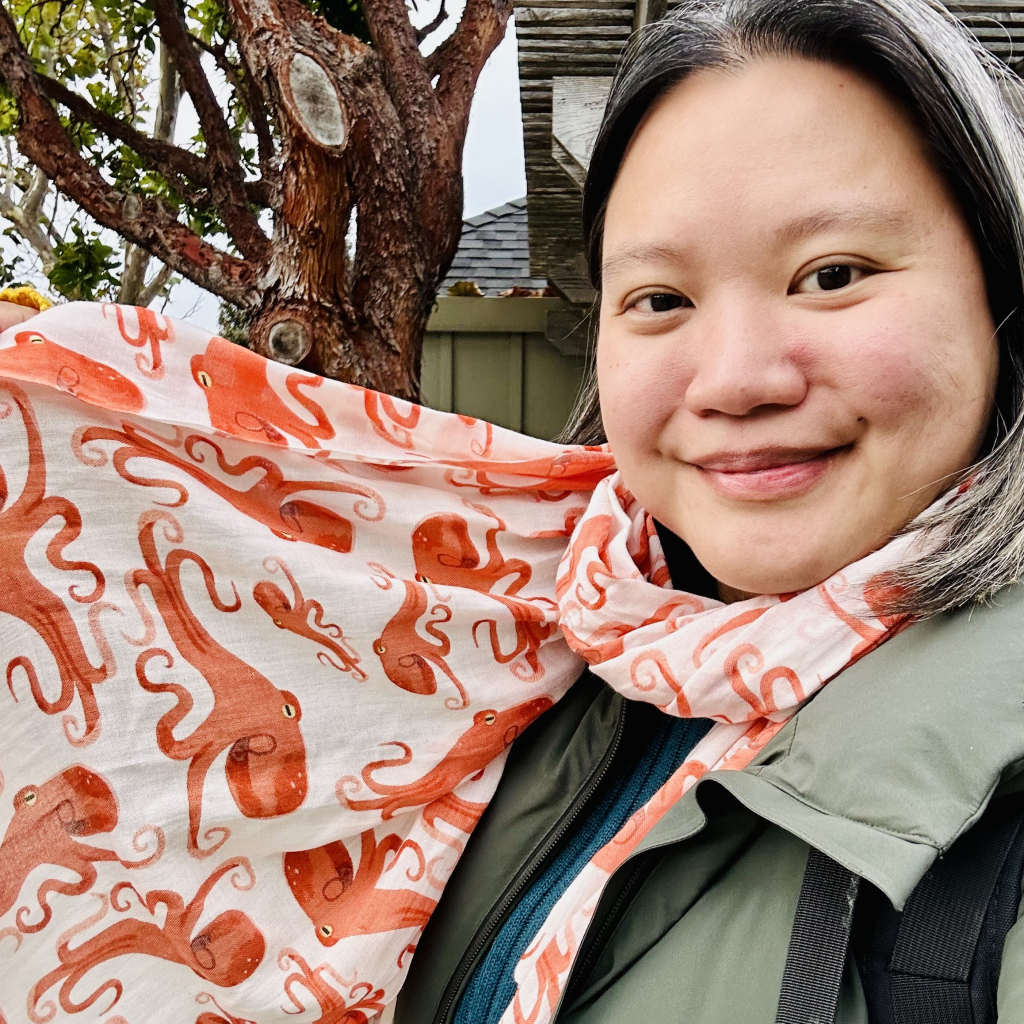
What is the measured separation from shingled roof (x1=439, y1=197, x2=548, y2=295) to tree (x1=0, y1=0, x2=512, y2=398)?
351 cm

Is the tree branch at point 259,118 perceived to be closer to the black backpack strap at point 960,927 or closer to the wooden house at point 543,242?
the wooden house at point 543,242

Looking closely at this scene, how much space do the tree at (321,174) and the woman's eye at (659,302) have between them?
1.85 metres

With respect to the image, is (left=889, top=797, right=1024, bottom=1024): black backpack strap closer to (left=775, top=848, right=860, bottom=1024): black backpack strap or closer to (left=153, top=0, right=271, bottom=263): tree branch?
(left=775, top=848, right=860, bottom=1024): black backpack strap

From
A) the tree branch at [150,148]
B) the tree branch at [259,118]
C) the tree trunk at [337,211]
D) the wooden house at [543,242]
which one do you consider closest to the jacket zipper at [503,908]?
the wooden house at [543,242]

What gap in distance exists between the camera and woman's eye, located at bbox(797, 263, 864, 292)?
77 cm

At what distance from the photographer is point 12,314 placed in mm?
Result: 943

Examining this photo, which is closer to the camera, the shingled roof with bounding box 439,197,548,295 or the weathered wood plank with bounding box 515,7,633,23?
the weathered wood plank with bounding box 515,7,633,23

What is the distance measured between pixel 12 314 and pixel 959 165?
3.00ft

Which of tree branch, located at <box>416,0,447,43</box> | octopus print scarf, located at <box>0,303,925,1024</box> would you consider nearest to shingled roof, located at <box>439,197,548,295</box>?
tree branch, located at <box>416,0,447,43</box>

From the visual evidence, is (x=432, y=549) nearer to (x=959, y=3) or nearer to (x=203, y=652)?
(x=203, y=652)

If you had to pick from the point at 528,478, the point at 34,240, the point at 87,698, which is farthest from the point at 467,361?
the point at 87,698

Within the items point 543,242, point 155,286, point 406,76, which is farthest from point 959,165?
point 155,286

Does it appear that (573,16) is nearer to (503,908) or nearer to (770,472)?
(770,472)

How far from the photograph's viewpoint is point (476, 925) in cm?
96
